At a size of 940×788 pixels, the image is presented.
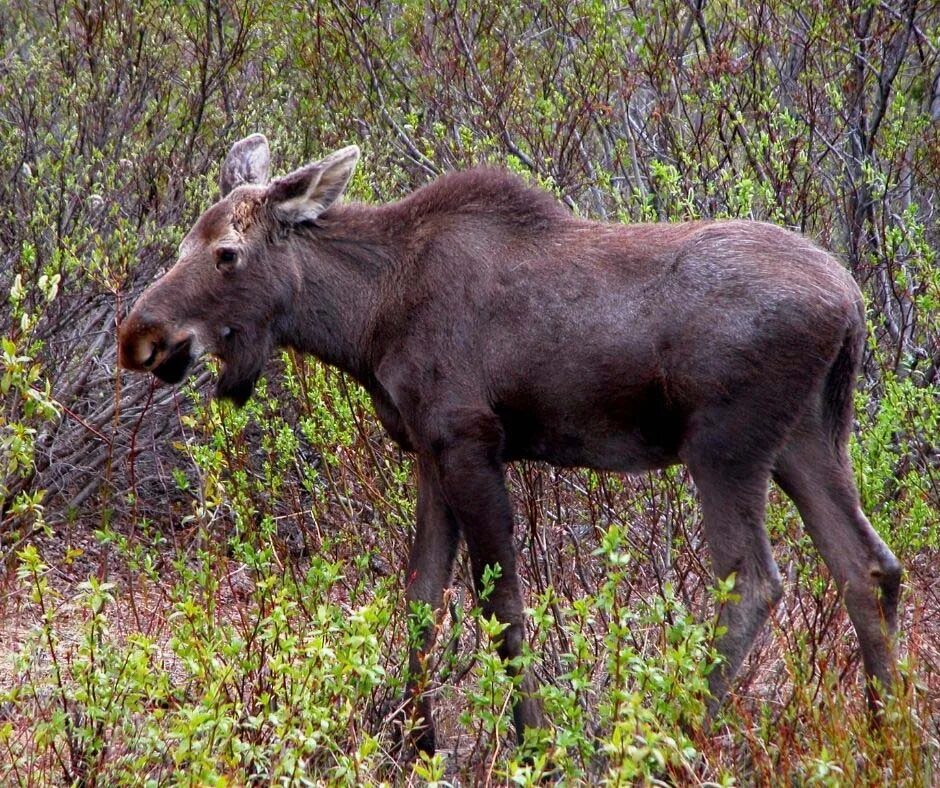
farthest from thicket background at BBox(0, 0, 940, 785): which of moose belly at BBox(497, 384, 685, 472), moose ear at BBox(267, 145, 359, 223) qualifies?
moose ear at BBox(267, 145, 359, 223)

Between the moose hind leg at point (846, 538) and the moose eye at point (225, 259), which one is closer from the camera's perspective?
the moose hind leg at point (846, 538)

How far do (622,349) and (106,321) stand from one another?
5.35m

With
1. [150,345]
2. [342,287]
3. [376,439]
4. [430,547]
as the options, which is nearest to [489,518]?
[430,547]

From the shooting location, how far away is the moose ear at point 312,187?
20.3 ft

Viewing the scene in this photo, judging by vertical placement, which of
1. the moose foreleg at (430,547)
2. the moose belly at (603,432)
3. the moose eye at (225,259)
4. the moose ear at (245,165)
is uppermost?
the moose ear at (245,165)

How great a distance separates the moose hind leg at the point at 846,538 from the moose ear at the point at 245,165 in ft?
9.51

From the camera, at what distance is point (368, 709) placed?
5.86 meters

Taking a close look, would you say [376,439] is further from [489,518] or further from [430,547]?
[489,518]

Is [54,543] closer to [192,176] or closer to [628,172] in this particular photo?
[192,176]

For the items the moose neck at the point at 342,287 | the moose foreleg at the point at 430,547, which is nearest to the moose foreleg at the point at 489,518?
the moose foreleg at the point at 430,547

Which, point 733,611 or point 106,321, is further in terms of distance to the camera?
point 106,321

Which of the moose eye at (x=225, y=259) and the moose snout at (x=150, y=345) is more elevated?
the moose eye at (x=225, y=259)

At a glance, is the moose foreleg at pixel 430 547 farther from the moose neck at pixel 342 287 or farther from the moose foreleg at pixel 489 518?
the moose neck at pixel 342 287

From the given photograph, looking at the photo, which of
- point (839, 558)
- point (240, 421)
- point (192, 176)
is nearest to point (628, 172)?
point (192, 176)
